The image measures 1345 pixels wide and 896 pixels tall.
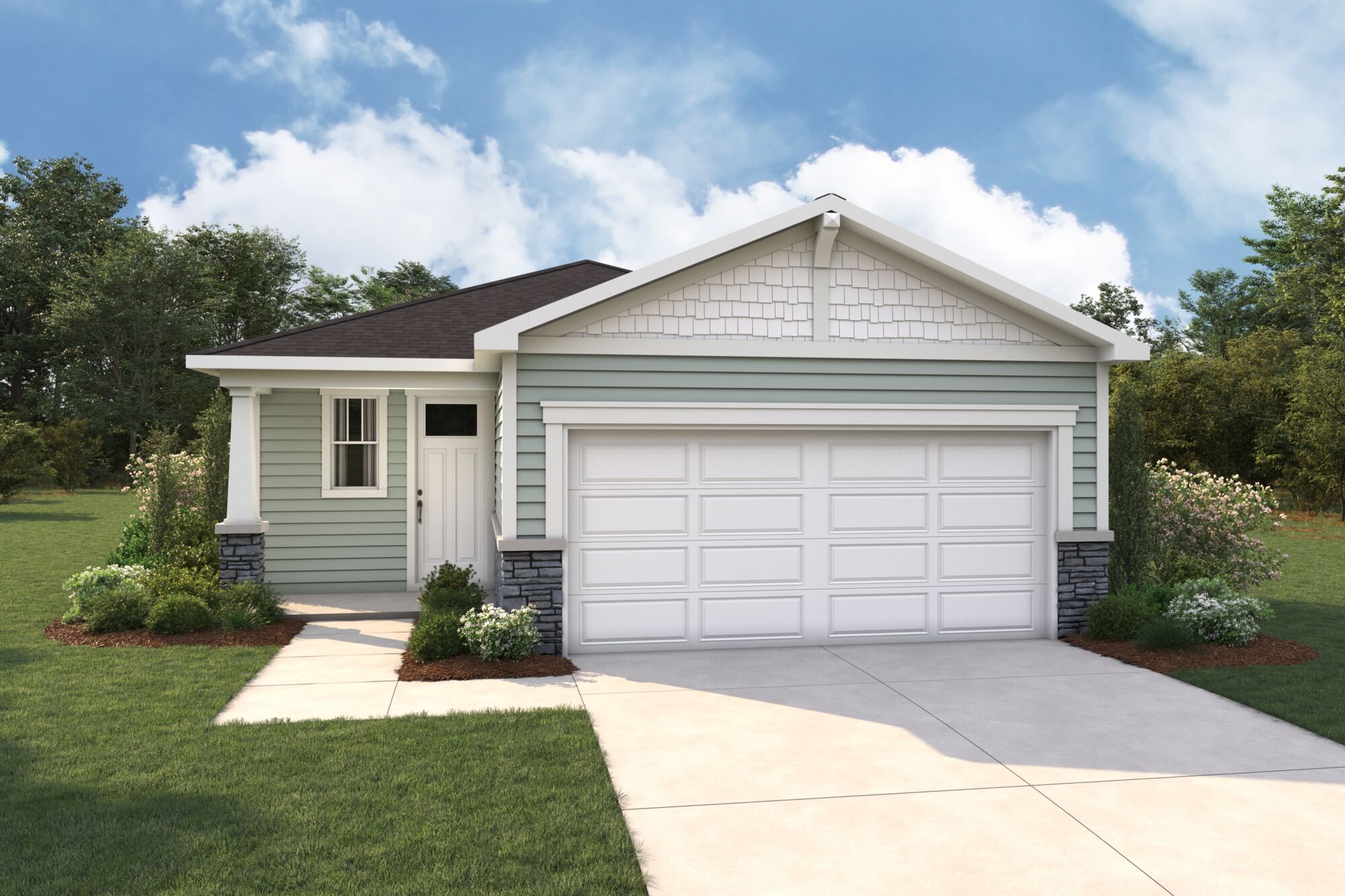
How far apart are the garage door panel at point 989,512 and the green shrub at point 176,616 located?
7.30 m

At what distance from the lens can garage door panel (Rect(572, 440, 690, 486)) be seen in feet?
29.0

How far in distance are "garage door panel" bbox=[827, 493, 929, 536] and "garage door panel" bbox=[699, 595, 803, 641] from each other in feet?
2.76

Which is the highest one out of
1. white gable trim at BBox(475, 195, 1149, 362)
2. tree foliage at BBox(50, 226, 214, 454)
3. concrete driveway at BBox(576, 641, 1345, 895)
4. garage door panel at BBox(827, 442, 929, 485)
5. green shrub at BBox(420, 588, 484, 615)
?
tree foliage at BBox(50, 226, 214, 454)

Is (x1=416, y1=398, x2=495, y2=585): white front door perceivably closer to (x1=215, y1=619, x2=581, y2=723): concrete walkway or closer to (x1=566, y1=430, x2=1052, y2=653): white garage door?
(x1=215, y1=619, x2=581, y2=723): concrete walkway

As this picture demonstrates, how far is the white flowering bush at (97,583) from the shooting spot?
979 centimetres

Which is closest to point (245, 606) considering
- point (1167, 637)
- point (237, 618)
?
point (237, 618)

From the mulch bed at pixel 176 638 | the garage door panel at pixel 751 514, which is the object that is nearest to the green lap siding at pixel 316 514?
the mulch bed at pixel 176 638

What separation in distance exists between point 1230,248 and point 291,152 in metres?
47.8

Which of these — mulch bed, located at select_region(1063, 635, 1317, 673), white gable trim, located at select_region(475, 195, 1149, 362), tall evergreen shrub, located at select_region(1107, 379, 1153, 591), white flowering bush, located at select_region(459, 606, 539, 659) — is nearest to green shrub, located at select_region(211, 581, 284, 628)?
white flowering bush, located at select_region(459, 606, 539, 659)

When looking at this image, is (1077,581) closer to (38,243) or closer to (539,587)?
(539,587)

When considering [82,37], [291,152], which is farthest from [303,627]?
[82,37]

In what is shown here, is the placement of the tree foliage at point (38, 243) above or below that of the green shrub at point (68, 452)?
above

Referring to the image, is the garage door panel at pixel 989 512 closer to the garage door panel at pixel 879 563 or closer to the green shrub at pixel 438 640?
the garage door panel at pixel 879 563

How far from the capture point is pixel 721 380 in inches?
349
